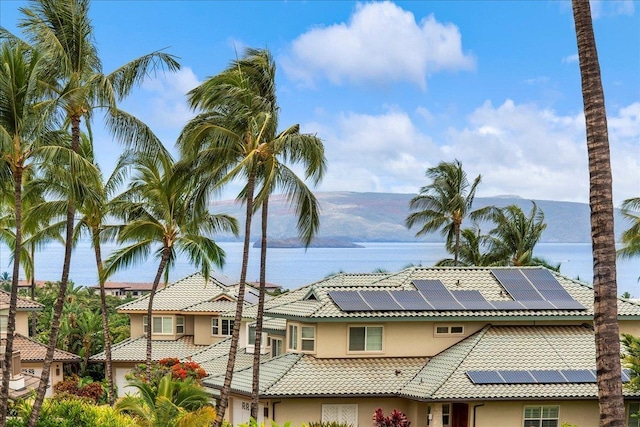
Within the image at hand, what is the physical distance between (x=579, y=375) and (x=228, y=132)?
50.9 ft

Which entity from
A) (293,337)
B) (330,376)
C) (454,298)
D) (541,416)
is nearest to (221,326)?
(293,337)

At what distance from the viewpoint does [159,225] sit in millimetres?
40531

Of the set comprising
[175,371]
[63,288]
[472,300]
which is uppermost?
[472,300]

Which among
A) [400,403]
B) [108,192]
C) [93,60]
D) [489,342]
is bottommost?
[400,403]

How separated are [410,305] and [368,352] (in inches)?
96.0

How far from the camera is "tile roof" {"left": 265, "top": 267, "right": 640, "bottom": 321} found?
35.7 metres

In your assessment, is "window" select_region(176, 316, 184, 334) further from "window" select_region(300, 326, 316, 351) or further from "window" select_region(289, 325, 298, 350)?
"window" select_region(300, 326, 316, 351)

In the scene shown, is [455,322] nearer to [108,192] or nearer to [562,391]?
[562,391]

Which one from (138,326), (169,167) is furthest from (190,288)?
(169,167)

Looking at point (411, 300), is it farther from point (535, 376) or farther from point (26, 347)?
point (26, 347)

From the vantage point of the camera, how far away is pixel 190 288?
198 ft

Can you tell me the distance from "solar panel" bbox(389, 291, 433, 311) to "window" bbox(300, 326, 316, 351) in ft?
11.7

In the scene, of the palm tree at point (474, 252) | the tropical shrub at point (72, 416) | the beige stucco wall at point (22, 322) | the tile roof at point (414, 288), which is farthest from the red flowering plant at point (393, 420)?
the palm tree at point (474, 252)

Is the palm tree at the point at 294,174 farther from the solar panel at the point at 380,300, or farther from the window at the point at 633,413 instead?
the window at the point at 633,413
